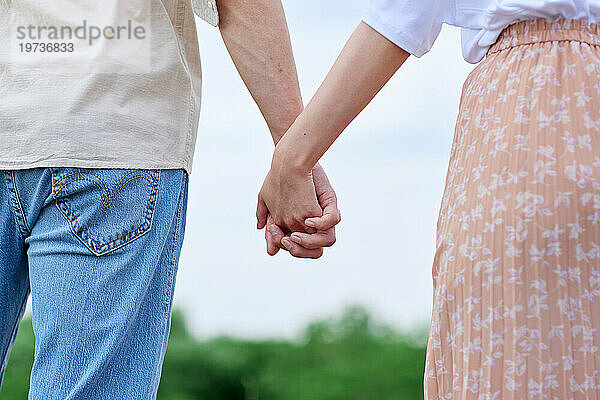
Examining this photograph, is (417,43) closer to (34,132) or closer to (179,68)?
(179,68)

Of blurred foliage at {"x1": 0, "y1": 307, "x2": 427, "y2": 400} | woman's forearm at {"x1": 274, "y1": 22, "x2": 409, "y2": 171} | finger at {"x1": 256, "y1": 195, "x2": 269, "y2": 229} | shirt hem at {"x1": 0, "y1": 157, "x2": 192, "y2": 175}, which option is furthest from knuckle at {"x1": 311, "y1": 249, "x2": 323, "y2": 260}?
blurred foliage at {"x1": 0, "y1": 307, "x2": 427, "y2": 400}

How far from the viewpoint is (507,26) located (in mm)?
1249

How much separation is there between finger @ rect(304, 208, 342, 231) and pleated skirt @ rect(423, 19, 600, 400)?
59cm

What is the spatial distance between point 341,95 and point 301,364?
18.0 feet

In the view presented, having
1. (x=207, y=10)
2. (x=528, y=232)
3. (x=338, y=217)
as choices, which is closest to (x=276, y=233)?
(x=338, y=217)

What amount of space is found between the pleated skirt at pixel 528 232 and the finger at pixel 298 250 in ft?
2.12

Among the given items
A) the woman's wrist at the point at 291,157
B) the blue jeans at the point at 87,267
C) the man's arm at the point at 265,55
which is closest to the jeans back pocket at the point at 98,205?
Result: the blue jeans at the point at 87,267

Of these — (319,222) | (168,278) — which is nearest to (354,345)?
(319,222)

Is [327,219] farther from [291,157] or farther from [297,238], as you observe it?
[291,157]

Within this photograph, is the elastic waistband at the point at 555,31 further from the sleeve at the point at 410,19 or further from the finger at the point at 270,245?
the finger at the point at 270,245

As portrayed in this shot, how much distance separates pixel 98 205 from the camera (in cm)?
133

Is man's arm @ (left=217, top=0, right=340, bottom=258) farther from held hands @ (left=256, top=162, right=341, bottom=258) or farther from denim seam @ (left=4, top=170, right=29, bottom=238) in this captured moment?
denim seam @ (left=4, top=170, right=29, bottom=238)

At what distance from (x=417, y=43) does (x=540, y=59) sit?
6.8 inches

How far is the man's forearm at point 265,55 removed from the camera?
1.57 meters
